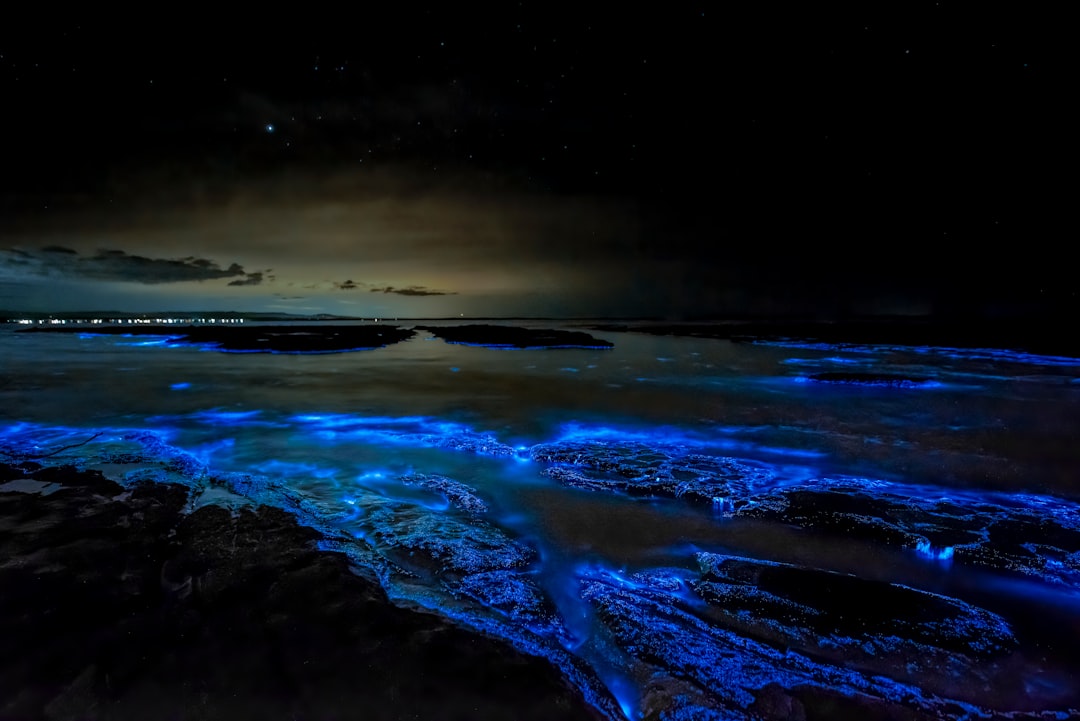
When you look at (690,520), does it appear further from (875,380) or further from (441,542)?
(875,380)

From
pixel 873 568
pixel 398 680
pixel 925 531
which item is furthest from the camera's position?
pixel 925 531

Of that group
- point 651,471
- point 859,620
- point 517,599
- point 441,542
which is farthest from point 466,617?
point 651,471

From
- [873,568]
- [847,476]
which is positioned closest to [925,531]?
[873,568]

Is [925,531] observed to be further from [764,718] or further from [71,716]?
[71,716]

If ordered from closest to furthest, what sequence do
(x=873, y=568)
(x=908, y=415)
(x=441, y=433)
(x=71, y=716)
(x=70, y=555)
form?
1. (x=71, y=716)
2. (x=70, y=555)
3. (x=873, y=568)
4. (x=441, y=433)
5. (x=908, y=415)

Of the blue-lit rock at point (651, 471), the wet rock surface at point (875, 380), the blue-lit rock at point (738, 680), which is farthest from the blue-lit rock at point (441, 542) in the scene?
the wet rock surface at point (875, 380)

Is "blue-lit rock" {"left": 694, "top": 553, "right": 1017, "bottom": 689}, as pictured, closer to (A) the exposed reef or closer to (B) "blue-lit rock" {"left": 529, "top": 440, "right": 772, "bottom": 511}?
(A) the exposed reef
